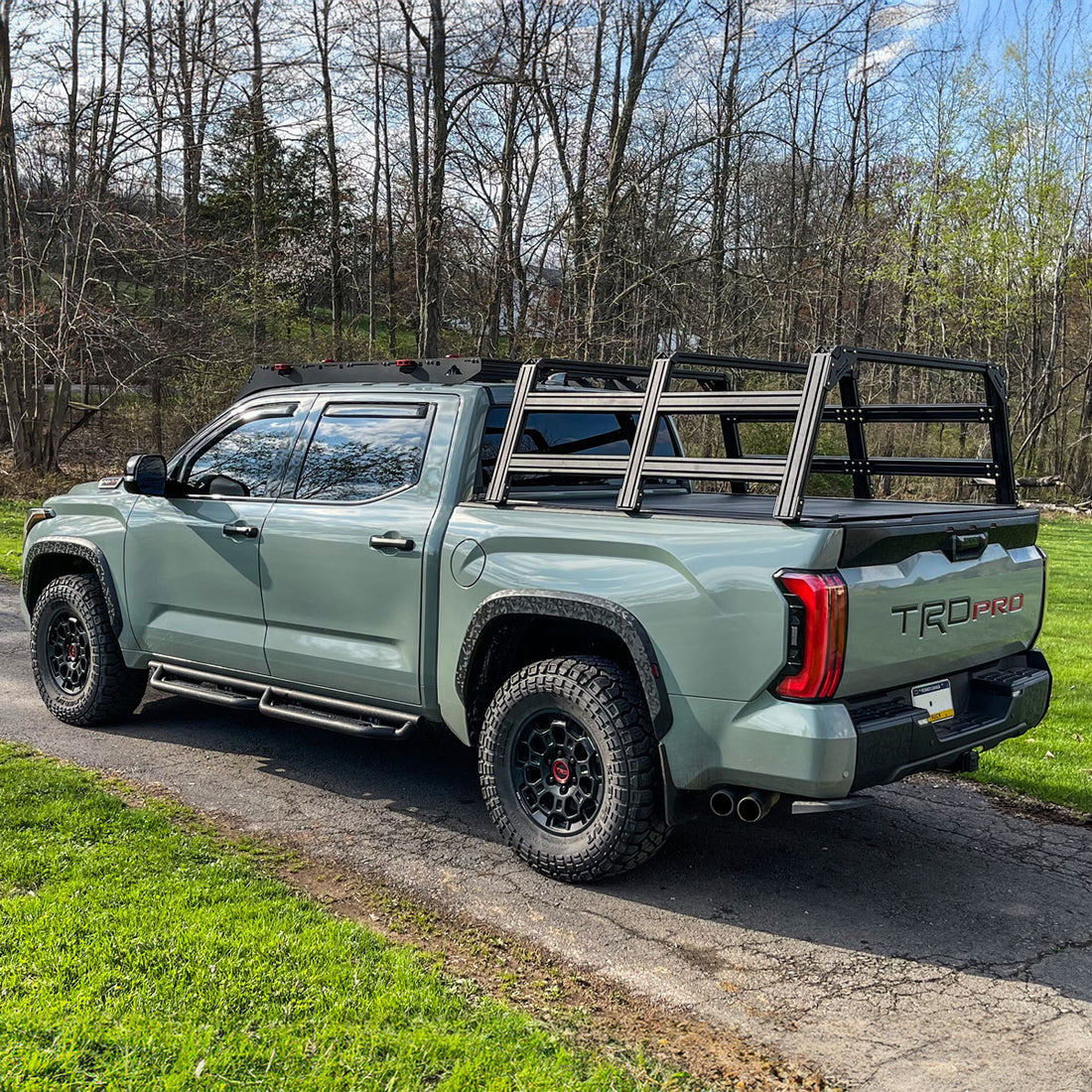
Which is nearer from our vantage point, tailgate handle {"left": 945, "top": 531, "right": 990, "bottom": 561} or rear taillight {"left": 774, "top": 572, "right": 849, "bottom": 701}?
rear taillight {"left": 774, "top": 572, "right": 849, "bottom": 701}

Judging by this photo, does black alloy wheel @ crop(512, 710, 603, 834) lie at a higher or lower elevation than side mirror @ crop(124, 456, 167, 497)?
lower

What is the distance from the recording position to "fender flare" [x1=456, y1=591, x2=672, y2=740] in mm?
3957

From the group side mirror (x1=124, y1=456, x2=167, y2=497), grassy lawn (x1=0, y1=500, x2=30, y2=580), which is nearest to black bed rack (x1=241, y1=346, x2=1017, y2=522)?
side mirror (x1=124, y1=456, x2=167, y2=497)

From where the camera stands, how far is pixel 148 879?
398cm

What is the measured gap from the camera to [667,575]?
3961mm

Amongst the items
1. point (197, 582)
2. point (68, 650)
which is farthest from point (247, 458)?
point (68, 650)

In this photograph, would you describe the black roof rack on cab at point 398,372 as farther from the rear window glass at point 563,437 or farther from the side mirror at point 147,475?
the side mirror at point 147,475

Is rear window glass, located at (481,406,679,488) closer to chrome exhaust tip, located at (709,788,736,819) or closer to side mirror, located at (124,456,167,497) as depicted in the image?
chrome exhaust tip, located at (709,788,736,819)

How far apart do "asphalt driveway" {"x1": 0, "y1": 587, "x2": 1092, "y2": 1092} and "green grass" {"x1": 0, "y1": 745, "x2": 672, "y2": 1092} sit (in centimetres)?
55

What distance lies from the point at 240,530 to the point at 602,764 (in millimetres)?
2355

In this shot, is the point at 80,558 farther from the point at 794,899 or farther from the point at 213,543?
the point at 794,899

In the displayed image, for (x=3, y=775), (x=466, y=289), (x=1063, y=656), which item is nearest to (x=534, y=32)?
(x=466, y=289)

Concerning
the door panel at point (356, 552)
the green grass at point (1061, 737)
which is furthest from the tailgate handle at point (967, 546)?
the door panel at point (356, 552)

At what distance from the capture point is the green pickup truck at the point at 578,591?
372 centimetres
